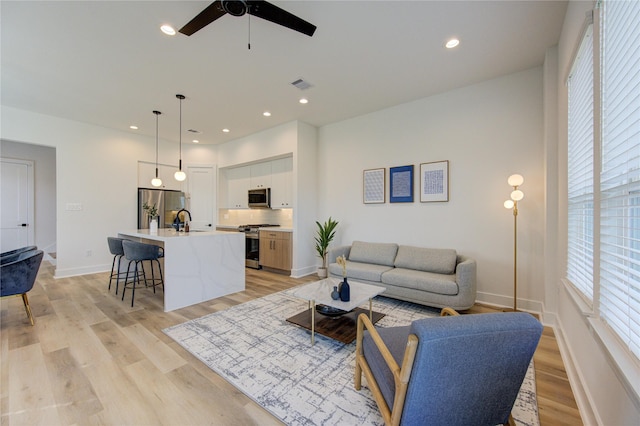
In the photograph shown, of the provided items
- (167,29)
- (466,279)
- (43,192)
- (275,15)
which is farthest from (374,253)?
(43,192)

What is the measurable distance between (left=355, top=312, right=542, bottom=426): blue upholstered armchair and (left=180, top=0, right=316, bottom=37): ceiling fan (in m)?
2.27

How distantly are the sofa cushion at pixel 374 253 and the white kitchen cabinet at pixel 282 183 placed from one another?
6.12ft

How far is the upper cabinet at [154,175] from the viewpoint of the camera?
20.1 feet

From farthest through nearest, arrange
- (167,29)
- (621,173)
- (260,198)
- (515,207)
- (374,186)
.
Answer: (260,198)
(374,186)
(515,207)
(167,29)
(621,173)

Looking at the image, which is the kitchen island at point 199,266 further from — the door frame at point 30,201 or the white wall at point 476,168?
the door frame at point 30,201

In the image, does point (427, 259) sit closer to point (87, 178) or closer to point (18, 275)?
point (18, 275)

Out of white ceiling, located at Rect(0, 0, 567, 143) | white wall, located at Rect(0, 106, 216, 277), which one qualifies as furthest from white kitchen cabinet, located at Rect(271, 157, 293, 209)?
white wall, located at Rect(0, 106, 216, 277)

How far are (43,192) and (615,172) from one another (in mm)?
9781

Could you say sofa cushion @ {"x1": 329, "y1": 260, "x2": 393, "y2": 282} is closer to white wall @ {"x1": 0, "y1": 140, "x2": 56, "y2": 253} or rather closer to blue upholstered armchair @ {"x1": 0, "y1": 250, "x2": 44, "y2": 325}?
blue upholstered armchair @ {"x1": 0, "y1": 250, "x2": 44, "y2": 325}

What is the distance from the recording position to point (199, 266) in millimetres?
3654

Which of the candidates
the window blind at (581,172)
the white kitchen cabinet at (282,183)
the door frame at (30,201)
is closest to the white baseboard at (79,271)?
the door frame at (30,201)

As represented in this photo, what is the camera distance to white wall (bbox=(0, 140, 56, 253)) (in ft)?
20.4

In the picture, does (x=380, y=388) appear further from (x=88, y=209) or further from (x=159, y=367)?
(x=88, y=209)

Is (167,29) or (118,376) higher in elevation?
(167,29)
